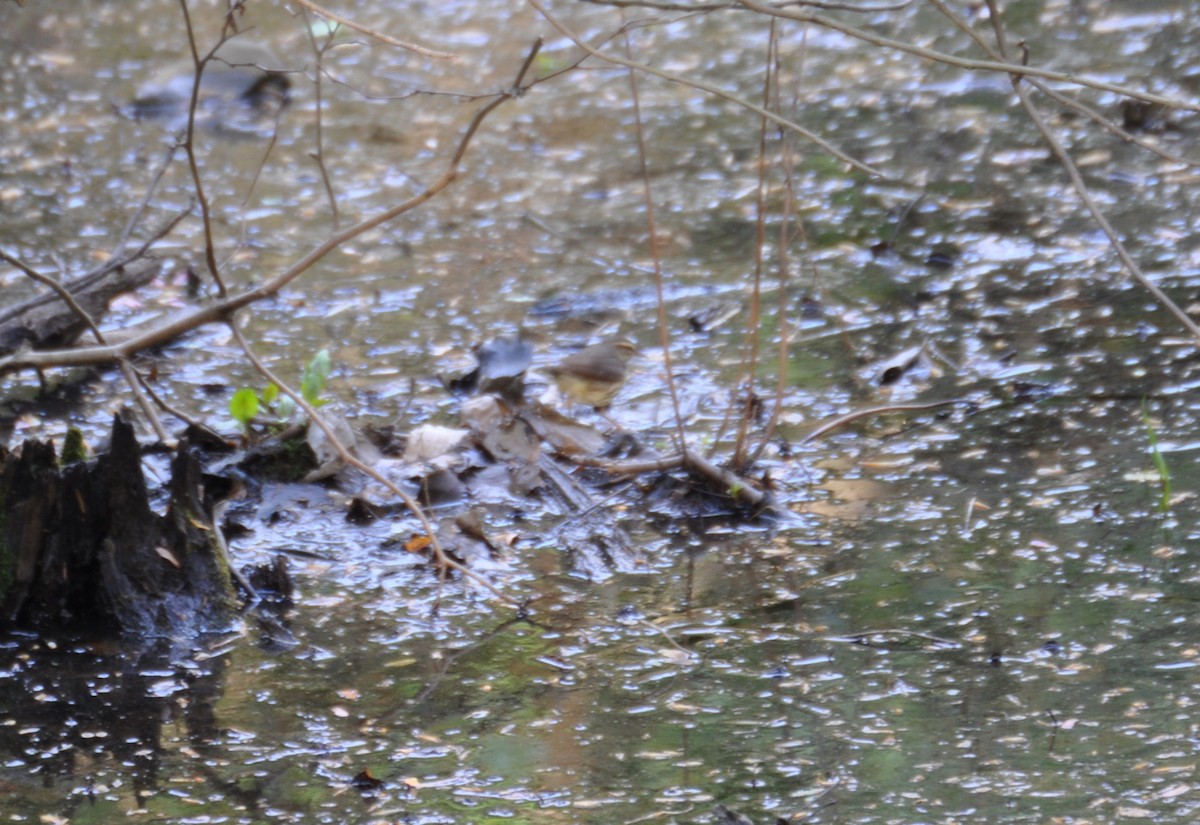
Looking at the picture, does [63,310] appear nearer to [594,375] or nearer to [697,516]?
[594,375]

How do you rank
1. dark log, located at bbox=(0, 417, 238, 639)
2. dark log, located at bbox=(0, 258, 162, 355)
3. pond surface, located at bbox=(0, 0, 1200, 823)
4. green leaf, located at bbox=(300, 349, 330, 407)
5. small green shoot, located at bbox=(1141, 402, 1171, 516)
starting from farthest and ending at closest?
dark log, located at bbox=(0, 258, 162, 355), green leaf, located at bbox=(300, 349, 330, 407), small green shoot, located at bbox=(1141, 402, 1171, 516), dark log, located at bbox=(0, 417, 238, 639), pond surface, located at bbox=(0, 0, 1200, 823)

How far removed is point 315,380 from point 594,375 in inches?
26.4

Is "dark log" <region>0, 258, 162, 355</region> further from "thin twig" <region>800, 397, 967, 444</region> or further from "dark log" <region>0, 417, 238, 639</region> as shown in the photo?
"thin twig" <region>800, 397, 967, 444</region>

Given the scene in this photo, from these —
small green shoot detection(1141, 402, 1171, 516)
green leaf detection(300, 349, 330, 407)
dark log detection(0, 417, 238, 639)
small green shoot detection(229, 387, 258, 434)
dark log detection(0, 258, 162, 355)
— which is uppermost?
dark log detection(0, 258, 162, 355)

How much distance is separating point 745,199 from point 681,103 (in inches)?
46.7

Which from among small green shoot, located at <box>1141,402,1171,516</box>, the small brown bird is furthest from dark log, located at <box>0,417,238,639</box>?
small green shoot, located at <box>1141,402,1171,516</box>

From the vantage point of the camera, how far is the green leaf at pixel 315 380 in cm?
337

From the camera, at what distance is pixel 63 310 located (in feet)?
12.9

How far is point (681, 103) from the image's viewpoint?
20.1 ft

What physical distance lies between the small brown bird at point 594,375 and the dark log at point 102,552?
1105 mm

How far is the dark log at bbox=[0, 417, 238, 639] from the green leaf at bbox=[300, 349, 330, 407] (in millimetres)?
589

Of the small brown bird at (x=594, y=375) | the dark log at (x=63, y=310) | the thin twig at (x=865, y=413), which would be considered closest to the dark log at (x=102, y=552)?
the dark log at (x=63, y=310)

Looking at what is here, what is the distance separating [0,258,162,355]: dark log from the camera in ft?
12.6

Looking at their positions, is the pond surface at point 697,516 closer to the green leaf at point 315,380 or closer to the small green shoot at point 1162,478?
the small green shoot at point 1162,478
